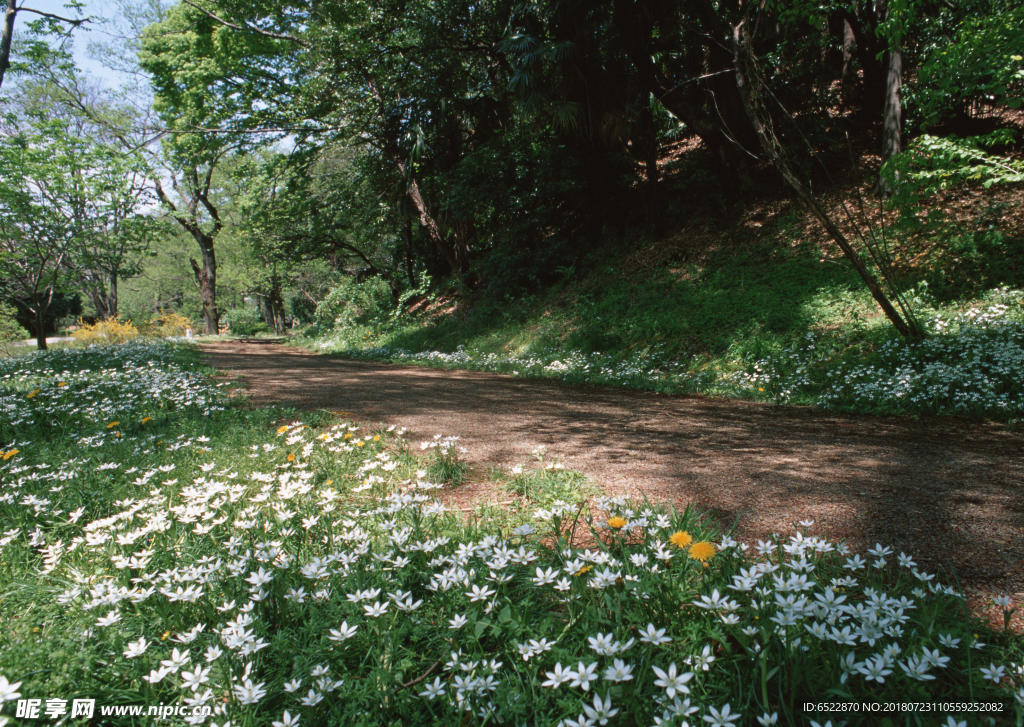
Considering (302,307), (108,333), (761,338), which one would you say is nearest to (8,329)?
(108,333)

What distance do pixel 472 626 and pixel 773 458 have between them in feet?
8.28

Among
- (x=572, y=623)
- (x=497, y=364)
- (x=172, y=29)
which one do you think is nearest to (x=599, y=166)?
(x=497, y=364)

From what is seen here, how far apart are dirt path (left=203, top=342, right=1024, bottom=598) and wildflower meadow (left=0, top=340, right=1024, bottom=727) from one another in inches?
11.9

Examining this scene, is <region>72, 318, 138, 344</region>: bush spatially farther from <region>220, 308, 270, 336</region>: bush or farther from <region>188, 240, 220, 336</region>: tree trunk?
<region>220, 308, 270, 336</region>: bush

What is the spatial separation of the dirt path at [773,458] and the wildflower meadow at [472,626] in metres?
0.30

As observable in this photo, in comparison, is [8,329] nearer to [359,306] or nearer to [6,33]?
[359,306]

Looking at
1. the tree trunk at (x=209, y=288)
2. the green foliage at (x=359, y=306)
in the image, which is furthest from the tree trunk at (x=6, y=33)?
the tree trunk at (x=209, y=288)

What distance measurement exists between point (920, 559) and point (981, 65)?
20.1ft

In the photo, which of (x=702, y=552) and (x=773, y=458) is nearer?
(x=702, y=552)

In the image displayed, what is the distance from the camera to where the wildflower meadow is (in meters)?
1.23

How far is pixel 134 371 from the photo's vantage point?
663 cm

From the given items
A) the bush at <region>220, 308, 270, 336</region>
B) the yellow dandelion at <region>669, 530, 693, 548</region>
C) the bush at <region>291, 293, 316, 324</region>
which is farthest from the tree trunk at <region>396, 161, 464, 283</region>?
the bush at <region>220, 308, 270, 336</region>

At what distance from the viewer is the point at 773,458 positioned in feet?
10.7

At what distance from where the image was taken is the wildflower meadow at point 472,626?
1.23 meters
